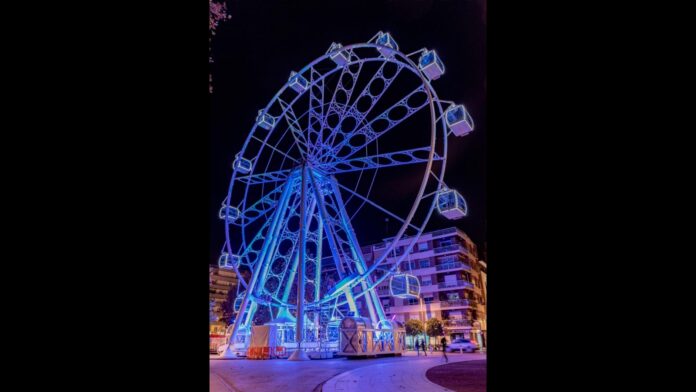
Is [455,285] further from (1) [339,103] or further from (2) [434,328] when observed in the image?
(1) [339,103]

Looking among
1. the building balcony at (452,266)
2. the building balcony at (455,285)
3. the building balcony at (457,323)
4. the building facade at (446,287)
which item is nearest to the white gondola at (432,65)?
the building facade at (446,287)

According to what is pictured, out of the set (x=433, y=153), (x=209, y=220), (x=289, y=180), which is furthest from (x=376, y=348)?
(x=209, y=220)

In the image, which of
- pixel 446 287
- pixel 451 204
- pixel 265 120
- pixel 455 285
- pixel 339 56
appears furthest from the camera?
pixel 446 287

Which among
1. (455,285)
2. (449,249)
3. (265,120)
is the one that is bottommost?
(455,285)

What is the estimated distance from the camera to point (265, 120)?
16.8 meters

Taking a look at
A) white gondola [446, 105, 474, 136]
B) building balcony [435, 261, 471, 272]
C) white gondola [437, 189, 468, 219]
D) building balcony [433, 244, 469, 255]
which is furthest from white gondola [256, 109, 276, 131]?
building balcony [435, 261, 471, 272]

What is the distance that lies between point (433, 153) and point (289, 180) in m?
7.60

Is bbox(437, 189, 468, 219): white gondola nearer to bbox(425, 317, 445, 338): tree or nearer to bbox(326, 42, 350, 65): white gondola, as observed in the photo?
bbox(326, 42, 350, 65): white gondola

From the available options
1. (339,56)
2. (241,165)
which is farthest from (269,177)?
(339,56)

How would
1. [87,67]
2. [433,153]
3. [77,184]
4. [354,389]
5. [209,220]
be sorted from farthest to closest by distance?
[433,153]
[354,389]
[209,220]
[87,67]
[77,184]

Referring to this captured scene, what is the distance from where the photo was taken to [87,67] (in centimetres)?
201

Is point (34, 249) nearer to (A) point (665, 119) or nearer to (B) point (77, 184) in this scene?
(B) point (77, 184)

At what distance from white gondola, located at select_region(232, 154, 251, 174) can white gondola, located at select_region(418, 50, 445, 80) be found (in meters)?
7.38

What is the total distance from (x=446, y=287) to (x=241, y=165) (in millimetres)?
36266
